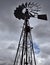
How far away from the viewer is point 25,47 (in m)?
27.1

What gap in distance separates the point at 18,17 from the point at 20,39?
3.72 m

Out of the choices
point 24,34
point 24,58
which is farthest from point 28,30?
point 24,58

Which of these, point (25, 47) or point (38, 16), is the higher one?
point (38, 16)

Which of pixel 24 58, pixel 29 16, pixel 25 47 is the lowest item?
pixel 24 58

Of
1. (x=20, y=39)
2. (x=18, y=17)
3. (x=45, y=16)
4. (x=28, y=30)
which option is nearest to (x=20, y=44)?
(x=20, y=39)

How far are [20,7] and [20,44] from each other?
6.13m

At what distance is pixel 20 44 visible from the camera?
91.0 feet

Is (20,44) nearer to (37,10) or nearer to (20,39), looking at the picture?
(20,39)

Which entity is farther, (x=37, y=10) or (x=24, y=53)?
(x=37, y=10)

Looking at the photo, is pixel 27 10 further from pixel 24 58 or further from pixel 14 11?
pixel 24 58

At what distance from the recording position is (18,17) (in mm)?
28422

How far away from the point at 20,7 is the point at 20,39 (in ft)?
17.4

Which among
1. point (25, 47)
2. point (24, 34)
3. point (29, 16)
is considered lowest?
point (25, 47)

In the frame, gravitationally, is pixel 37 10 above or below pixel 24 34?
above
